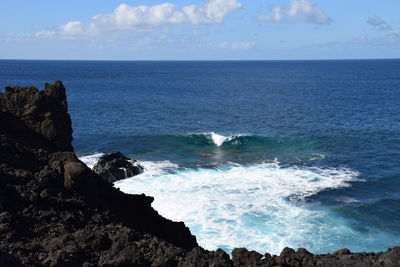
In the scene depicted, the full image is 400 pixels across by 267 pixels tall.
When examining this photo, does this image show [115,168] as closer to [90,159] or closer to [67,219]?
[90,159]

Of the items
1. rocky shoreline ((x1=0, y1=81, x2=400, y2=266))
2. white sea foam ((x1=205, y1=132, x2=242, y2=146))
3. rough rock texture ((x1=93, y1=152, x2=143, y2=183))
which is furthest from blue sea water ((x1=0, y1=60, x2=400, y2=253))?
rocky shoreline ((x1=0, y1=81, x2=400, y2=266))

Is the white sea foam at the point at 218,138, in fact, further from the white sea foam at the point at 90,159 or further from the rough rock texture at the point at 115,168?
the rough rock texture at the point at 115,168

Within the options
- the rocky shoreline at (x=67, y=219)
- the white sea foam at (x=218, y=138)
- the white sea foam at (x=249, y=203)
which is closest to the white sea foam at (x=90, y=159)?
the white sea foam at (x=249, y=203)

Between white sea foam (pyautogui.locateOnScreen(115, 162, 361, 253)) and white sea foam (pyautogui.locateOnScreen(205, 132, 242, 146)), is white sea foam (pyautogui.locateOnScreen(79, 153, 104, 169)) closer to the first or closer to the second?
white sea foam (pyautogui.locateOnScreen(115, 162, 361, 253))

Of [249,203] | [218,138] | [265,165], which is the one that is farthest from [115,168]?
[218,138]

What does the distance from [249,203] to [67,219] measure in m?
25.3

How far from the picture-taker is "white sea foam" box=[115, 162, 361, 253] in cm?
3350

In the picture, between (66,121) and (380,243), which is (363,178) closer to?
(380,243)

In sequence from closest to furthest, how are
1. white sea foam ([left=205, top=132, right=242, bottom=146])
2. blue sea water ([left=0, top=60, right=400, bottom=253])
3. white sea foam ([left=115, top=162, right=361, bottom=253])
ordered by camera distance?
white sea foam ([left=115, top=162, right=361, bottom=253]) → blue sea water ([left=0, top=60, right=400, bottom=253]) → white sea foam ([left=205, top=132, right=242, bottom=146])

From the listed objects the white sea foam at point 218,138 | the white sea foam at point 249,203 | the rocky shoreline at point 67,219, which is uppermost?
the rocky shoreline at point 67,219

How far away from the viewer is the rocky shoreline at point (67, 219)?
A: 48.5 ft

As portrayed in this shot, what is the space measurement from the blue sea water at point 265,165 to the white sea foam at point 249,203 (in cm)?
10

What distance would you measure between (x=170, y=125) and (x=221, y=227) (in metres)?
46.7

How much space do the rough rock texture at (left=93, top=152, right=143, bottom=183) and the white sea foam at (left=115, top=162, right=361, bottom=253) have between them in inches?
44.7
